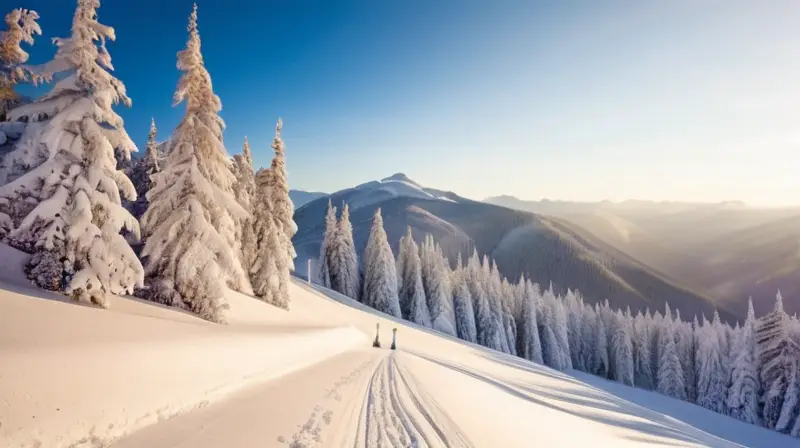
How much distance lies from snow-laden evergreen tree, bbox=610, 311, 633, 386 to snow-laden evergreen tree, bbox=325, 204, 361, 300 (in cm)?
5163

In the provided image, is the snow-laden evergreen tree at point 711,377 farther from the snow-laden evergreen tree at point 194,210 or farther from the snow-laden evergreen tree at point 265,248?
the snow-laden evergreen tree at point 194,210

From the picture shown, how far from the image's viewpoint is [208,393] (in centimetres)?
923

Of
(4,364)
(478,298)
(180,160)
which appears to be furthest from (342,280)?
(4,364)

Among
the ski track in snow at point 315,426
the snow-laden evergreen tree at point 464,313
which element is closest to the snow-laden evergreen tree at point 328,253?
the snow-laden evergreen tree at point 464,313

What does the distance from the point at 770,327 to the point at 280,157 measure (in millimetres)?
62618

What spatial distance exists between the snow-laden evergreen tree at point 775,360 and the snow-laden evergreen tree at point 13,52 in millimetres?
70181

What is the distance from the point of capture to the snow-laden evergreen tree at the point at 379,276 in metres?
56.6

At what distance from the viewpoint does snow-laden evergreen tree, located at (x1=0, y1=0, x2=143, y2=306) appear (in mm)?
12641

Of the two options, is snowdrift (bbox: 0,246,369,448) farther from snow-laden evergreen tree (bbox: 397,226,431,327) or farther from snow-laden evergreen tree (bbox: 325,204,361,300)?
snow-laden evergreen tree (bbox: 397,226,431,327)

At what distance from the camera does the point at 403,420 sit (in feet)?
31.7

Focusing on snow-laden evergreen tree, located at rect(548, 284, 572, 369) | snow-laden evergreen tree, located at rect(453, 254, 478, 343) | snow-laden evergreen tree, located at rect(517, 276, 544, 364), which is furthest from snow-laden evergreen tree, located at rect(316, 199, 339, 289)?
snow-laden evergreen tree, located at rect(548, 284, 572, 369)

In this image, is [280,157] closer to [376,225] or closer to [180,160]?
[180,160]

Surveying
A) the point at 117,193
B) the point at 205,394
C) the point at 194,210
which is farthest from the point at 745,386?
the point at 117,193

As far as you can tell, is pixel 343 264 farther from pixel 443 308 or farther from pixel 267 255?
pixel 267 255
